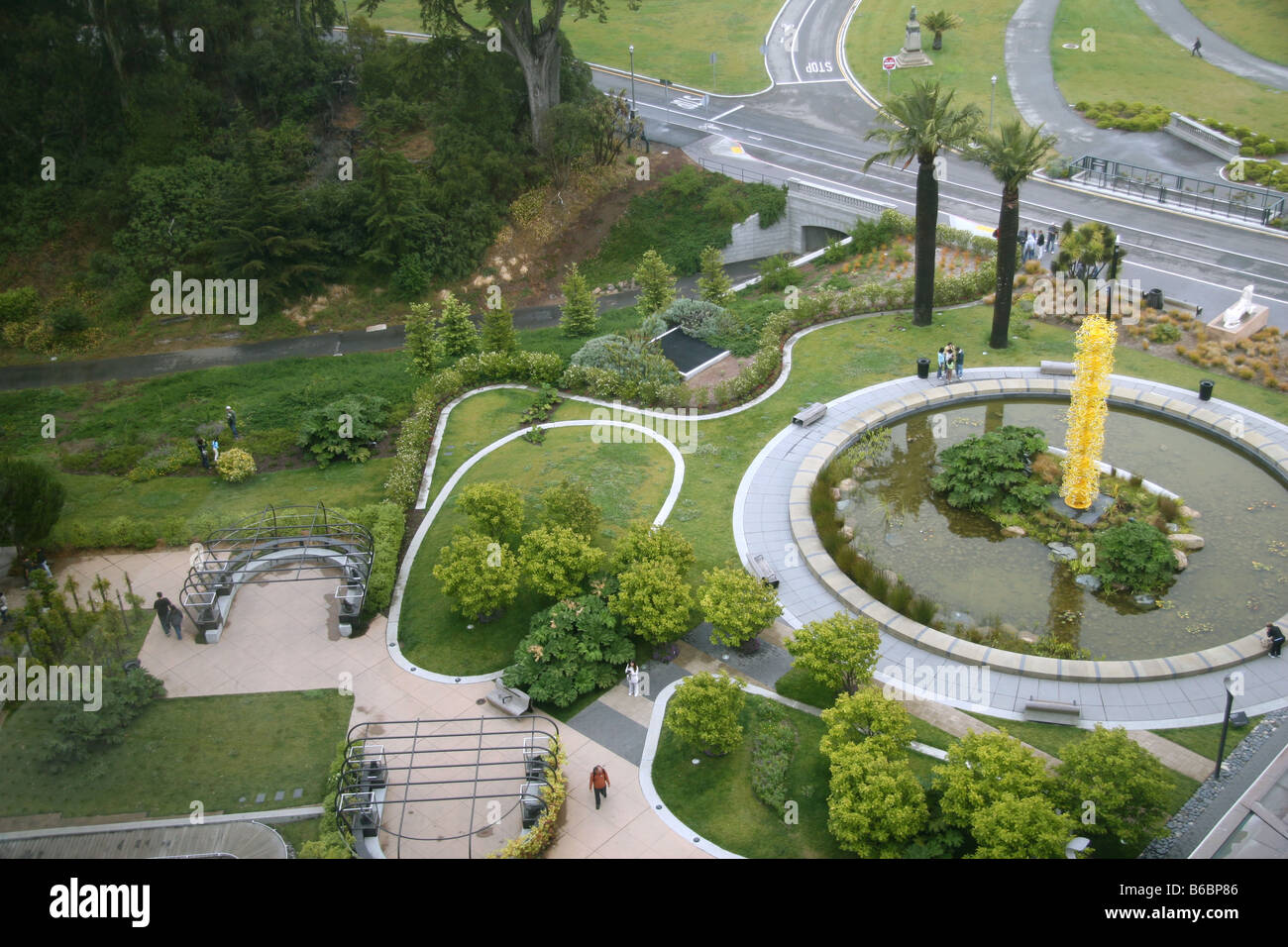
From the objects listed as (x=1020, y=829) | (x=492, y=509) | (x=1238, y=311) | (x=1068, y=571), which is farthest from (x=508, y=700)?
(x=1238, y=311)

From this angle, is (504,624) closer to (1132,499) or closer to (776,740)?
(776,740)

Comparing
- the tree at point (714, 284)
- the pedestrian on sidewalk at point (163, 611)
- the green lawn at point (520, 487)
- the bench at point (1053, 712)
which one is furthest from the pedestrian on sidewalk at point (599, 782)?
the tree at point (714, 284)

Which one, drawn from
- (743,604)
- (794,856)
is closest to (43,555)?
(743,604)

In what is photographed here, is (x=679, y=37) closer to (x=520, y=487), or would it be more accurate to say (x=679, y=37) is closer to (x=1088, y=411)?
(x=520, y=487)

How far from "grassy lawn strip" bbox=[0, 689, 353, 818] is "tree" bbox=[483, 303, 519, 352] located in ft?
64.6

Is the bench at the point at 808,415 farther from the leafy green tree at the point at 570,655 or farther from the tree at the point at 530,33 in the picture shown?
the tree at the point at 530,33

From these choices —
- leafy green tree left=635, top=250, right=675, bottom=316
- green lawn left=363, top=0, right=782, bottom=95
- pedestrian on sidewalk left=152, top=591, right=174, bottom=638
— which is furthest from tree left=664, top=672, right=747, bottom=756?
green lawn left=363, top=0, right=782, bottom=95

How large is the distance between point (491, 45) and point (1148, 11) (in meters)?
51.0

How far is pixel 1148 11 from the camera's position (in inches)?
3140

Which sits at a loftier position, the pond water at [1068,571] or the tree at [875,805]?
the pond water at [1068,571]

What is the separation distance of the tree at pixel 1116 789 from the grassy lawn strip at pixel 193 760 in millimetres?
17879

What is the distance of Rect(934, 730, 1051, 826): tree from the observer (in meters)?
22.5

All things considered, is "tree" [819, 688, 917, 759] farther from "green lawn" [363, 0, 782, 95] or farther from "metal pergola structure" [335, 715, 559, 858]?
"green lawn" [363, 0, 782, 95]

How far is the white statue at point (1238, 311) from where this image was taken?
42759 mm
